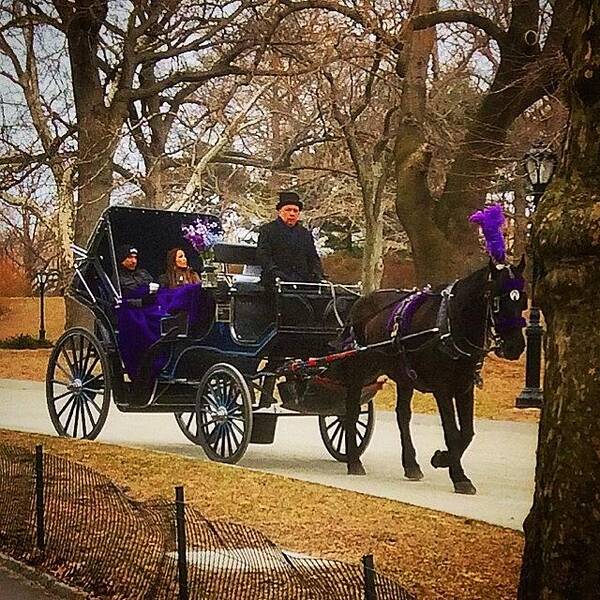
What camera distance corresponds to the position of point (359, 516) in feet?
15.4

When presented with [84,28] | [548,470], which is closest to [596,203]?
[548,470]

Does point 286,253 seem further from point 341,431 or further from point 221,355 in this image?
point 341,431

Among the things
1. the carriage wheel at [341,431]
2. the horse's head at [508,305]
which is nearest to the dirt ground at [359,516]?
the carriage wheel at [341,431]

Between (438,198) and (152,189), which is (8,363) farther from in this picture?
(438,198)

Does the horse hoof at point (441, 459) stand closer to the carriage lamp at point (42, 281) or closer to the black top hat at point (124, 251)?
the black top hat at point (124, 251)

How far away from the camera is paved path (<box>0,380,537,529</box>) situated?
5.05m

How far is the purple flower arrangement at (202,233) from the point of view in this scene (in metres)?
6.90

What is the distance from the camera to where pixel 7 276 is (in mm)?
7586

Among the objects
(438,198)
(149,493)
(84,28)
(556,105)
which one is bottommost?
(149,493)

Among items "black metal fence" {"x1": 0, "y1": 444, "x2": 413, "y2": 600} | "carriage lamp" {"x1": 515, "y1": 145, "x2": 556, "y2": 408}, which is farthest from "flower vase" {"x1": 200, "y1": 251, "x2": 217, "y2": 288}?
"carriage lamp" {"x1": 515, "y1": 145, "x2": 556, "y2": 408}

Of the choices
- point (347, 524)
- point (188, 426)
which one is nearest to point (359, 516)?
point (347, 524)

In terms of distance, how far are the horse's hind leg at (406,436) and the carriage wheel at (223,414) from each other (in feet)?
2.54

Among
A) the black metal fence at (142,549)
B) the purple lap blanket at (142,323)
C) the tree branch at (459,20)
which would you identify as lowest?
the black metal fence at (142,549)

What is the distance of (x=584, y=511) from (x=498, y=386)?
11.5ft
